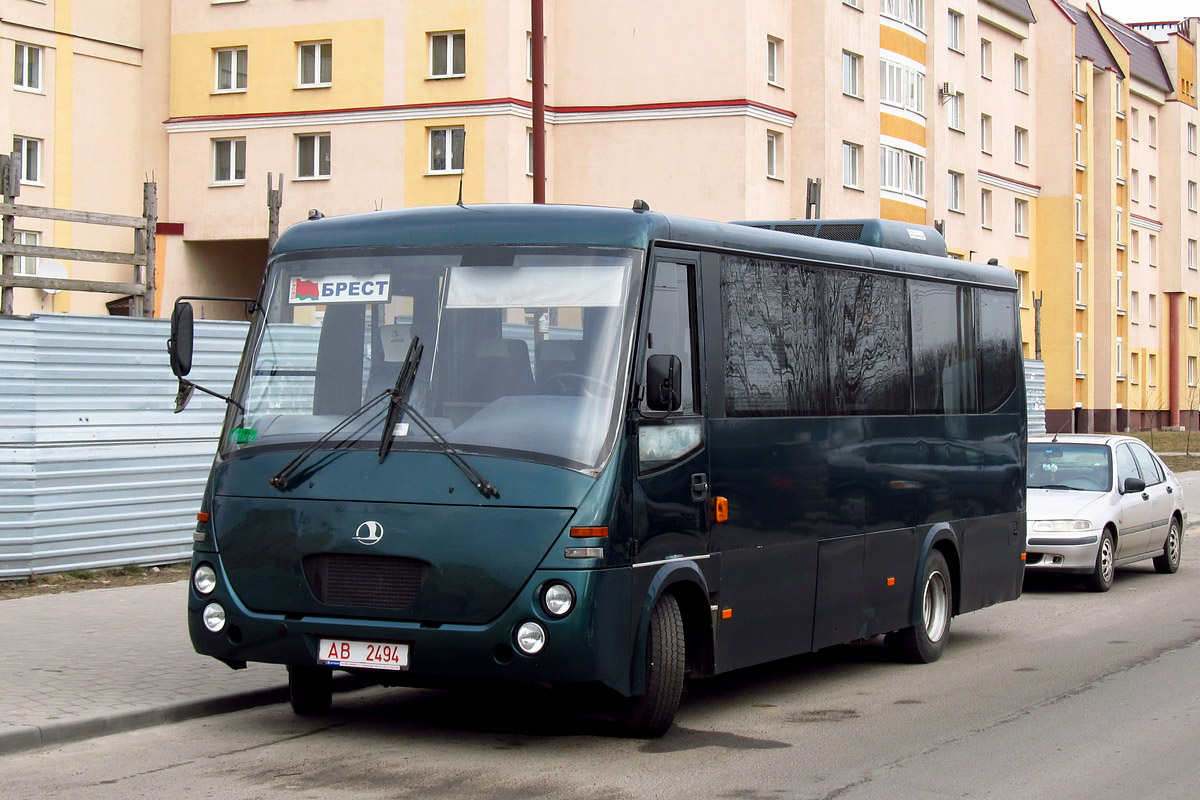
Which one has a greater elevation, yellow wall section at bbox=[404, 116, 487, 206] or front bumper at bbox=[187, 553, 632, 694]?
yellow wall section at bbox=[404, 116, 487, 206]

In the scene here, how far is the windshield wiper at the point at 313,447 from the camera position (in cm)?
786

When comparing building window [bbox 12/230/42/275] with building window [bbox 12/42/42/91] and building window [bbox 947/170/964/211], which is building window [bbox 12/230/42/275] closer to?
building window [bbox 12/42/42/91]

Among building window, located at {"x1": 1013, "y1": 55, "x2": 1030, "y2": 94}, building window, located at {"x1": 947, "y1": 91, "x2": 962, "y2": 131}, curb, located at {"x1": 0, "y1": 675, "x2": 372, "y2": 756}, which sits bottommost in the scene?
curb, located at {"x1": 0, "y1": 675, "x2": 372, "y2": 756}

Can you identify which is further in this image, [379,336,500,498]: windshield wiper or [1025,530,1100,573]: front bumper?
[1025,530,1100,573]: front bumper

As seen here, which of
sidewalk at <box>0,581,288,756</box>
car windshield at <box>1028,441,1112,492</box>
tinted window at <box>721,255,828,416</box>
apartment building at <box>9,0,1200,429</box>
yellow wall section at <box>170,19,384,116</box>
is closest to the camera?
sidewalk at <box>0,581,288,756</box>

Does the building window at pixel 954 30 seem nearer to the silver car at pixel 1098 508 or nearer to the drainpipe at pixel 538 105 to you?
the silver car at pixel 1098 508

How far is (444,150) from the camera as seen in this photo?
44.2 m

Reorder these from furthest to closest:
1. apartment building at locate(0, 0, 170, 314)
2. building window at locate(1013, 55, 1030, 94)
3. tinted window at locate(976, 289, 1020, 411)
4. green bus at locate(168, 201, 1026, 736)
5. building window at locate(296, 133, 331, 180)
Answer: building window at locate(1013, 55, 1030, 94) → building window at locate(296, 133, 331, 180) → apartment building at locate(0, 0, 170, 314) → tinted window at locate(976, 289, 1020, 411) → green bus at locate(168, 201, 1026, 736)

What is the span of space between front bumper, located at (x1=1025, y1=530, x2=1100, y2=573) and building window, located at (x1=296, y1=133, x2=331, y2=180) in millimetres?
32848

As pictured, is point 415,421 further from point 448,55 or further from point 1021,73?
point 1021,73

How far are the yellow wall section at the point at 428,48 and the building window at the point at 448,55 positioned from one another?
0.14 m

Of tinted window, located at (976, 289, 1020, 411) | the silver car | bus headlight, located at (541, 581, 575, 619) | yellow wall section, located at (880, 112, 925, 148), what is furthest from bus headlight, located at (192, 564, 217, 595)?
yellow wall section, located at (880, 112, 925, 148)

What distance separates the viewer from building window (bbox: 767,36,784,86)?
4553 centimetres

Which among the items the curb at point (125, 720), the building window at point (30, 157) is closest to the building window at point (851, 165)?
the building window at point (30, 157)
